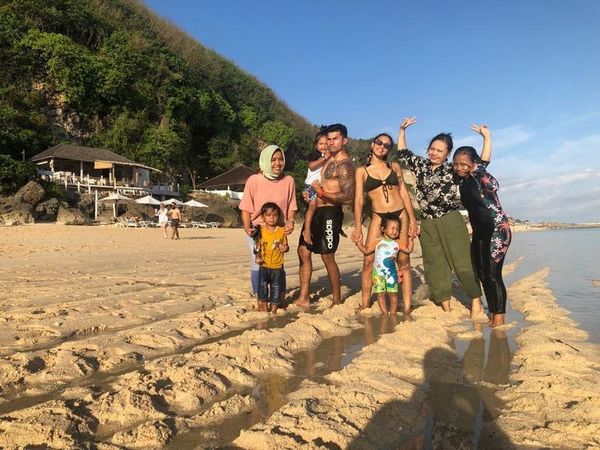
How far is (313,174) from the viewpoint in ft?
15.9

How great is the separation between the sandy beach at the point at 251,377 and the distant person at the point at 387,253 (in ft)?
0.94

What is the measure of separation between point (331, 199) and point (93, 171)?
29.5 m

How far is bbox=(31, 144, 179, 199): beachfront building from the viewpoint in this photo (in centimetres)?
2620

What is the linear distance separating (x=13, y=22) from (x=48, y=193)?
55.3ft

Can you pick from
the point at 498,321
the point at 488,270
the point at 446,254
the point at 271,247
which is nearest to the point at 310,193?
the point at 271,247

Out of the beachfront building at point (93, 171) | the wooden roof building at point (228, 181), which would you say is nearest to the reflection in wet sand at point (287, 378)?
the beachfront building at point (93, 171)

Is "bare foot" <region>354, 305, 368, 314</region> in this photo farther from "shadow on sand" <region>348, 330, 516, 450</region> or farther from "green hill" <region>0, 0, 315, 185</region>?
"green hill" <region>0, 0, 315, 185</region>

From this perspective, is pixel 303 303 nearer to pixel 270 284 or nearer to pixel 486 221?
pixel 270 284

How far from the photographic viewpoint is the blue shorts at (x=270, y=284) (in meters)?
4.27

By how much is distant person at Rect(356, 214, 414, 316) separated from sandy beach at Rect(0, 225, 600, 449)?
286 millimetres

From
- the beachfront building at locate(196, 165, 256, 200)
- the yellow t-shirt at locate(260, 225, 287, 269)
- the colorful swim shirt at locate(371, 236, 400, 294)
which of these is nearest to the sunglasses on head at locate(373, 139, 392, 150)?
the colorful swim shirt at locate(371, 236, 400, 294)

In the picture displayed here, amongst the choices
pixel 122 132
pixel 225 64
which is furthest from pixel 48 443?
pixel 225 64

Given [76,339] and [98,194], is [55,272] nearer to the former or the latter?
[76,339]

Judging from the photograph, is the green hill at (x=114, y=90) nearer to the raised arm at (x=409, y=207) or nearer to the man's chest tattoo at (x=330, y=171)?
the man's chest tattoo at (x=330, y=171)
